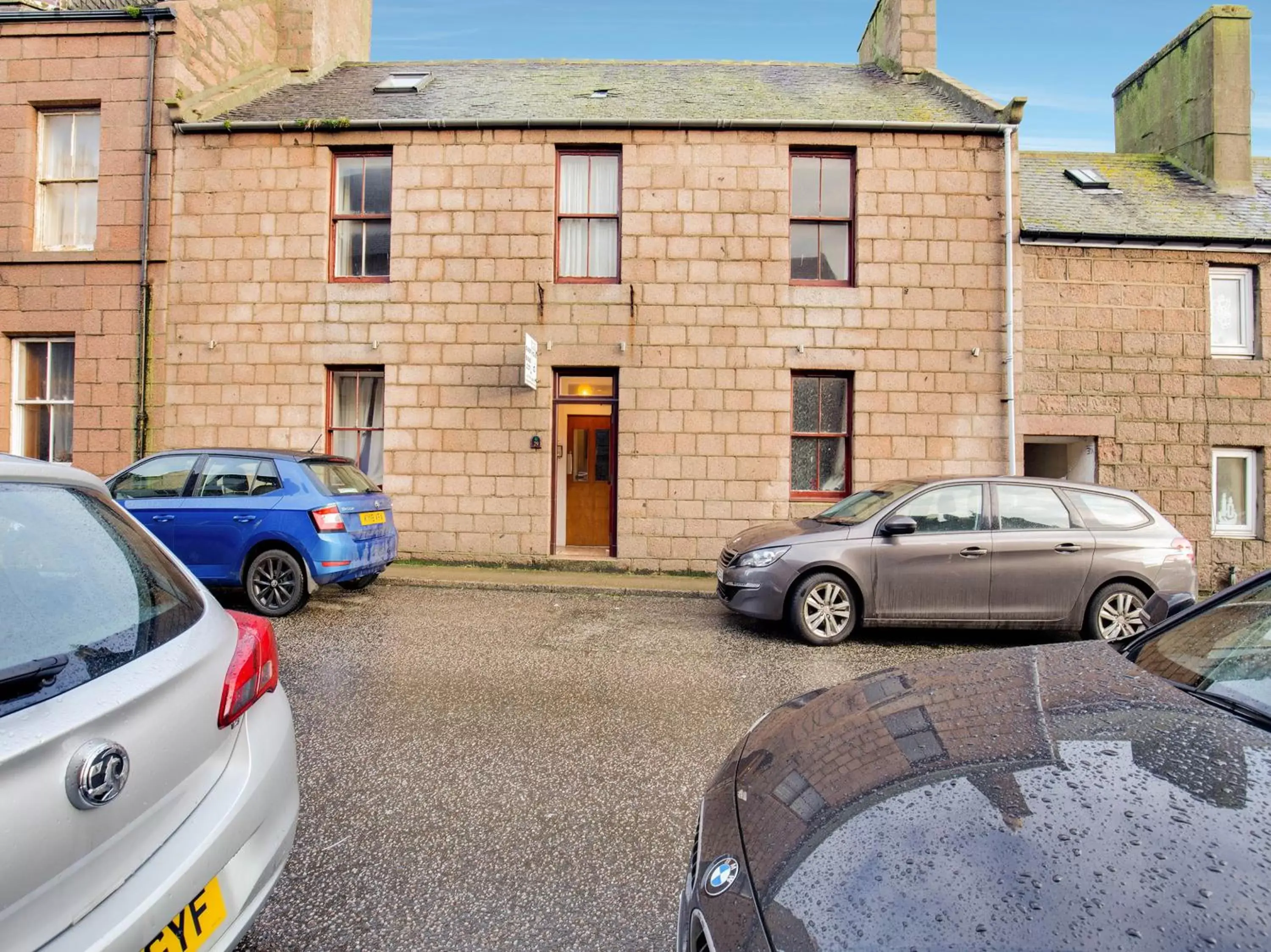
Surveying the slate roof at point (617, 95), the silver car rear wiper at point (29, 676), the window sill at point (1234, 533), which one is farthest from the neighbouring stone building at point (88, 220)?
the window sill at point (1234, 533)

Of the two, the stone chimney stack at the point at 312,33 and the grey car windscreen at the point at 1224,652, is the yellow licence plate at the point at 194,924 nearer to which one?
the grey car windscreen at the point at 1224,652

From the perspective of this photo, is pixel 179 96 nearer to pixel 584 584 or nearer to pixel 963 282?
pixel 584 584

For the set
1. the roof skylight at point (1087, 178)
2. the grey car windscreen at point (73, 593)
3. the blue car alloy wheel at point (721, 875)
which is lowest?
the blue car alloy wheel at point (721, 875)

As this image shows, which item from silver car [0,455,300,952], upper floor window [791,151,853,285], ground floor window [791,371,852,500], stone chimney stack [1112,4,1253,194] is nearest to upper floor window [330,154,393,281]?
upper floor window [791,151,853,285]

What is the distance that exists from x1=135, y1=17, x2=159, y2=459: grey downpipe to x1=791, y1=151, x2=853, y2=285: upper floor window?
989 centimetres

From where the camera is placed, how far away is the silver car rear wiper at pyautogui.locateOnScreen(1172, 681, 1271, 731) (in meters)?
1.72

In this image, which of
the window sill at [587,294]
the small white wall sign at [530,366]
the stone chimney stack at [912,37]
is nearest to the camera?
the small white wall sign at [530,366]

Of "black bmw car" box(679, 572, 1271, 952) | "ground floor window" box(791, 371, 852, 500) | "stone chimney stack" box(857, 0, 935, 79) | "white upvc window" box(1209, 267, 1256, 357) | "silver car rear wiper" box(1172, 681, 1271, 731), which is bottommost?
"black bmw car" box(679, 572, 1271, 952)

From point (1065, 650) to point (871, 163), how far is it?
964cm

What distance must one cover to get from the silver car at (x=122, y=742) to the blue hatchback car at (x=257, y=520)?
492cm

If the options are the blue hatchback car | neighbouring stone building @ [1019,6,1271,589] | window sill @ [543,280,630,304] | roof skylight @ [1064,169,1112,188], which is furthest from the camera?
roof skylight @ [1064,169,1112,188]

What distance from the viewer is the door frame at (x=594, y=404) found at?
10.2 metres

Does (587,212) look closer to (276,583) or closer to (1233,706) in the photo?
(276,583)

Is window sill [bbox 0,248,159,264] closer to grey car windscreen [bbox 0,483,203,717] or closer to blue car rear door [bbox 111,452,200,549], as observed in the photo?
blue car rear door [bbox 111,452,200,549]
